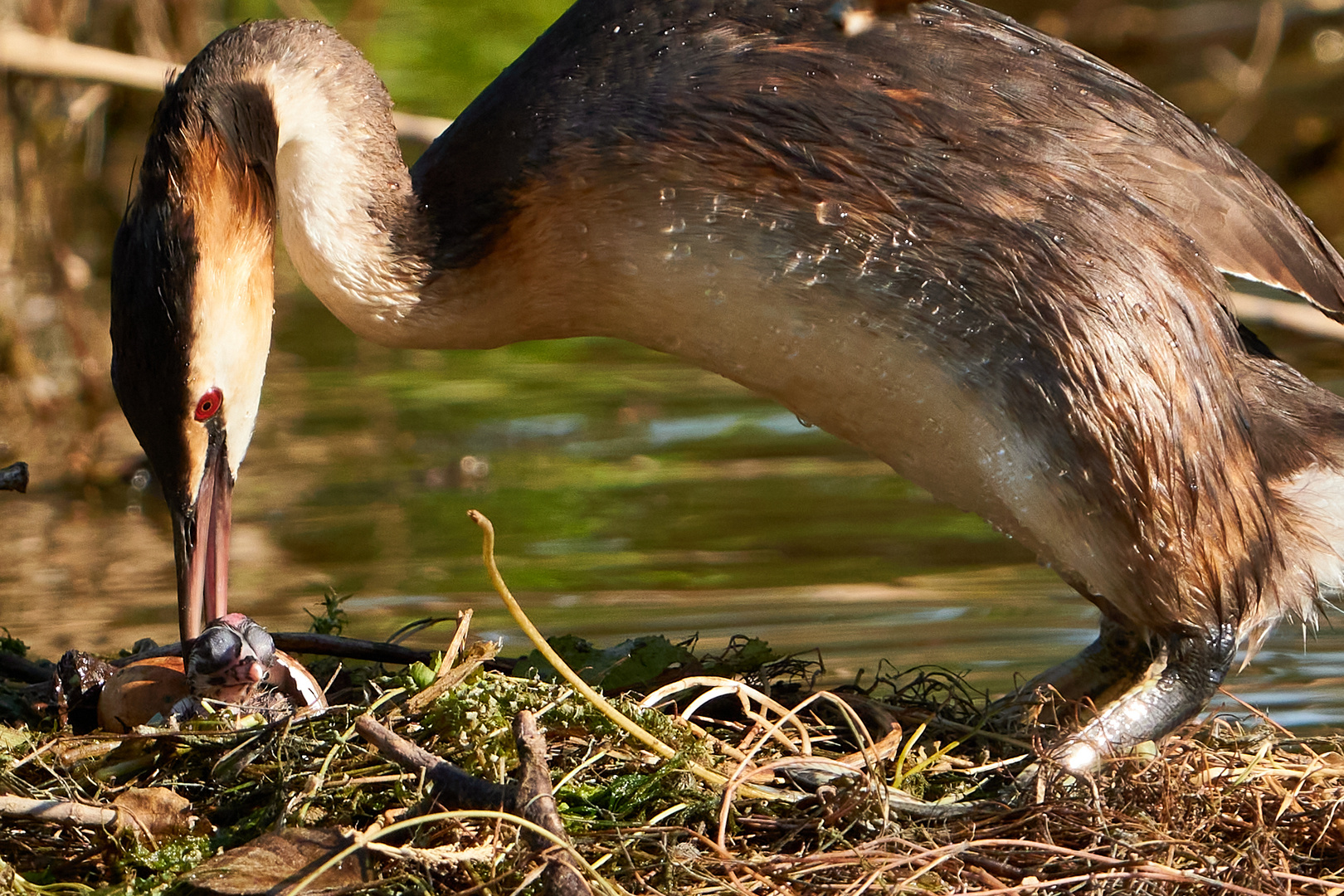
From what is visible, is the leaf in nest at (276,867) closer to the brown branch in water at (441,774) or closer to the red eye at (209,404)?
the brown branch in water at (441,774)

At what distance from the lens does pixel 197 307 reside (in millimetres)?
4711

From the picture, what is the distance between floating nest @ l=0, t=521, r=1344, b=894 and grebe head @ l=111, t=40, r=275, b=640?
784 millimetres

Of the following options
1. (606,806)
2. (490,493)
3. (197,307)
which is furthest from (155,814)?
(490,493)

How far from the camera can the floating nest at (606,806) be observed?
3717 mm

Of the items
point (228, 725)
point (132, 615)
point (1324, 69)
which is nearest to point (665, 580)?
point (132, 615)

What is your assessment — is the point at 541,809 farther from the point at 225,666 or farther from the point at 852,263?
the point at 852,263

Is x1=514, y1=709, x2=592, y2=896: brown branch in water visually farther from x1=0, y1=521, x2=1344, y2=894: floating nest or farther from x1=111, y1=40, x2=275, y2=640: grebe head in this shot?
x1=111, y1=40, x2=275, y2=640: grebe head

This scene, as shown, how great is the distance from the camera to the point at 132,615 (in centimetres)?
671

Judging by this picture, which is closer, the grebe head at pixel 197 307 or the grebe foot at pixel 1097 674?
the grebe head at pixel 197 307

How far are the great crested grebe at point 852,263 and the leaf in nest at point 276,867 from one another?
1.34 meters

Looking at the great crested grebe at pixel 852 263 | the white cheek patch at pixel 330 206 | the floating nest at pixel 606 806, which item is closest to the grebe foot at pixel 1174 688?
the great crested grebe at pixel 852 263

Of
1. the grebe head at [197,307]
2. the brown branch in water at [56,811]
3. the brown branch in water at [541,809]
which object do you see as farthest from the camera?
the grebe head at [197,307]

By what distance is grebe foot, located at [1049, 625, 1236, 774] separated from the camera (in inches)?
190

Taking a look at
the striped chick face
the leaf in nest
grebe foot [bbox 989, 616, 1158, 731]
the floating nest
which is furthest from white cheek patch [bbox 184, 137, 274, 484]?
grebe foot [bbox 989, 616, 1158, 731]
